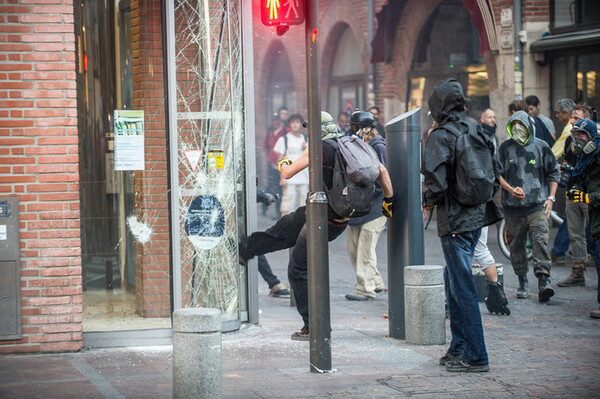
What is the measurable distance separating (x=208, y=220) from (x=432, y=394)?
9.12ft

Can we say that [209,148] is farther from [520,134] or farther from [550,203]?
[550,203]

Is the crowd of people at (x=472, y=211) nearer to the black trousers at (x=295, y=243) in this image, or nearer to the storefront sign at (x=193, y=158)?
the black trousers at (x=295, y=243)

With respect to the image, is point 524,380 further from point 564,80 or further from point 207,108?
point 564,80

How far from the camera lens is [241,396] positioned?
6.35 m

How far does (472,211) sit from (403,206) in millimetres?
1218

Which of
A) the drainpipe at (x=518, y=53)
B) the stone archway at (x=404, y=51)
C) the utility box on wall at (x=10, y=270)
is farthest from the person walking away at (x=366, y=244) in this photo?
the stone archway at (x=404, y=51)

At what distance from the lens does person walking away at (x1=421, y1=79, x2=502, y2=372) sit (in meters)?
7.06

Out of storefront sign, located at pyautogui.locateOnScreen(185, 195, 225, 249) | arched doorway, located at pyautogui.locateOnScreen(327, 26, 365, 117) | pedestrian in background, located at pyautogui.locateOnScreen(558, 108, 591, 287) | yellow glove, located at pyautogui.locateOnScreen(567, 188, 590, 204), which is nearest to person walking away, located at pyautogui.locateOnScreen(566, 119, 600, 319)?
yellow glove, located at pyautogui.locateOnScreen(567, 188, 590, 204)

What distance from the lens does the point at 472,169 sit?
23.1 ft

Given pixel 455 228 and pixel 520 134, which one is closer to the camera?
pixel 455 228

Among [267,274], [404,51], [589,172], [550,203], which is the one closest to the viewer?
[589,172]

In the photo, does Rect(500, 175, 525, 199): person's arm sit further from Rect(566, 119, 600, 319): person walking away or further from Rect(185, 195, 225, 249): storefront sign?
Rect(185, 195, 225, 249): storefront sign

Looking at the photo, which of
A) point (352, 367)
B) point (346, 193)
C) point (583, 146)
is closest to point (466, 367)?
point (352, 367)

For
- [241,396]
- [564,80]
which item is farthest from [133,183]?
[564,80]
